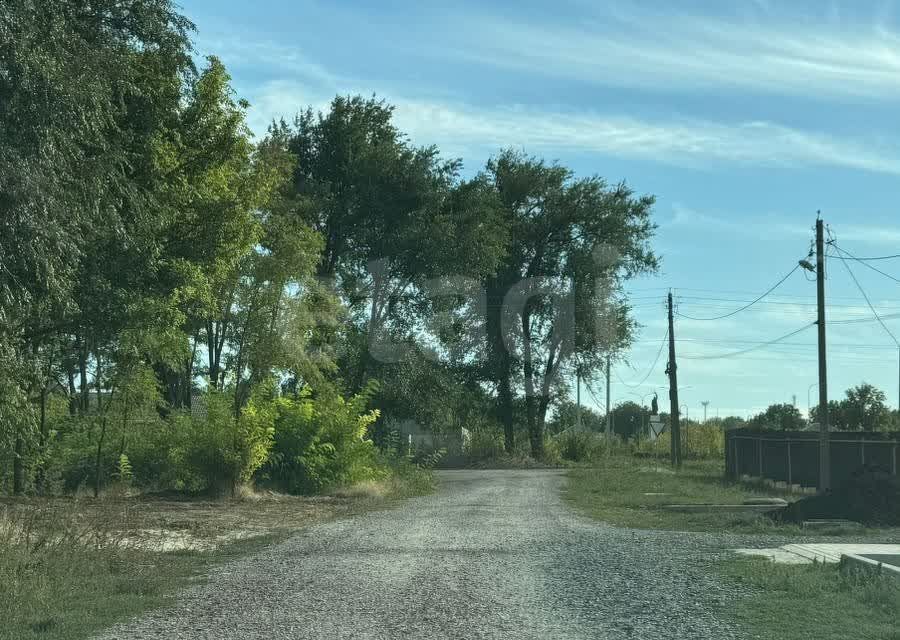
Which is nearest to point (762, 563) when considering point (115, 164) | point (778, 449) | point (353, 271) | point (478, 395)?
point (115, 164)

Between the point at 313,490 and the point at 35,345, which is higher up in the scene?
the point at 35,345

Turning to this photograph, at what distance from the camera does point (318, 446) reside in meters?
27.2

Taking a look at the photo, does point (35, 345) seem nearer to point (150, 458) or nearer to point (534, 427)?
point (150, 458)

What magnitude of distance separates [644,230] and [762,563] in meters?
45.6

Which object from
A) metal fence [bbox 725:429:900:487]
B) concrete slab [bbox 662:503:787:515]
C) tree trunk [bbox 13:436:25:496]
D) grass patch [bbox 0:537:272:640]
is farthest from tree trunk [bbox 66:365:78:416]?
metal fence [bbox 725:429:900:487]

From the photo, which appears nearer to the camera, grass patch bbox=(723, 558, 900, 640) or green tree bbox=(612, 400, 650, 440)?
grass patch bbox=(723, 558, 900, 640)

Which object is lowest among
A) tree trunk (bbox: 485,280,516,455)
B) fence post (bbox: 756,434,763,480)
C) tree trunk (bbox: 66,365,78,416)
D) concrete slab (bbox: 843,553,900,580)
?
concrete slab (bbox: 843,553,900,580)

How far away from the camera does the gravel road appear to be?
8.82 m

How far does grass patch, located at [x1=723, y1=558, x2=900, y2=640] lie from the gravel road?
1.17 feet

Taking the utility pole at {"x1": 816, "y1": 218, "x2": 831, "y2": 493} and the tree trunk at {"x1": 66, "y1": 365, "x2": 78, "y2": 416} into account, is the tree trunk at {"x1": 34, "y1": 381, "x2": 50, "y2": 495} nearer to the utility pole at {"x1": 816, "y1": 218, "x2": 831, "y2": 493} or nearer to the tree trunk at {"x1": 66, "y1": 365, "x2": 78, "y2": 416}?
the tree trunk at {"x1": 66, "y1": 365, "x2": 78, "y2": 416}

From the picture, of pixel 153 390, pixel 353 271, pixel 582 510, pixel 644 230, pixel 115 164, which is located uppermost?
pixel 644 230

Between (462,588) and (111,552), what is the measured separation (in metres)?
4.78

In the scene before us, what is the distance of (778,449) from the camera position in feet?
116

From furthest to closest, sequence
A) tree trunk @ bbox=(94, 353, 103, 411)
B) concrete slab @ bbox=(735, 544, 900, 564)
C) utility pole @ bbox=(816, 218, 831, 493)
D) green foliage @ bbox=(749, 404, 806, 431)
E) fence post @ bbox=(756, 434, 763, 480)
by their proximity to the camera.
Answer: green foliage @ bbox=(749, 404, 806, 431), fence post @ bbox=(756, 434, 763, 480), utility pole @ bbox=(816, 218, 831, 493), tree trunk @ bbox=(94, 353, 103, 411), concrete slab @ bbox=(735, 544, 900, 564)
